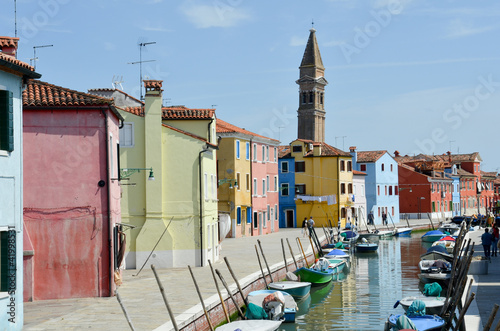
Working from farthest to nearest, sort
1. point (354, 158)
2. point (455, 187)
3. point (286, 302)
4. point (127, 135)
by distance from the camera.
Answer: point (455, 187) → point (354, 158) → point (127, 135) → point (286, 302)

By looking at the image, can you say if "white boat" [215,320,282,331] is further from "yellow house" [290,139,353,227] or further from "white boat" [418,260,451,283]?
"yellow house" [290,139,353,227]

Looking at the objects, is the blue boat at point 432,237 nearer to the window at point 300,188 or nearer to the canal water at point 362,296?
the canal water at point 362,296

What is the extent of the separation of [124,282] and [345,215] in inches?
1757

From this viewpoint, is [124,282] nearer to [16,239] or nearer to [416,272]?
[16,239]

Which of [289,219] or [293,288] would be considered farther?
[289,219]

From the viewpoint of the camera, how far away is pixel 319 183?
6606 centimetres

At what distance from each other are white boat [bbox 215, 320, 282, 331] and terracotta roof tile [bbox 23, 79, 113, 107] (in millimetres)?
8265

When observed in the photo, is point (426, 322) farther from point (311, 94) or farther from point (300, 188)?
point (311, 94)

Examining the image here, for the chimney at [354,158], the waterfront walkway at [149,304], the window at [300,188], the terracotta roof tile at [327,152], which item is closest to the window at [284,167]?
the window at [300,188]

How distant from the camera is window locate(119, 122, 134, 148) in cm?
3028

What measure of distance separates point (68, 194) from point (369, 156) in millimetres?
58833

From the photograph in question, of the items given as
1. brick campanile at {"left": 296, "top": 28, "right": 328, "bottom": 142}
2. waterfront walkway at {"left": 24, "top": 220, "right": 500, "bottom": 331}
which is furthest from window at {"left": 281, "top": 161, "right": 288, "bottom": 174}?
brick campanile at {"left": 296, "top": 28, "right": 328, "bottom": 142}

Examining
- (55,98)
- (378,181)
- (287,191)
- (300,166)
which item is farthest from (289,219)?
(55,98)

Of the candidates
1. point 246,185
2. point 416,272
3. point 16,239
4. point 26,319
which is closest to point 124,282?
point 26,319
